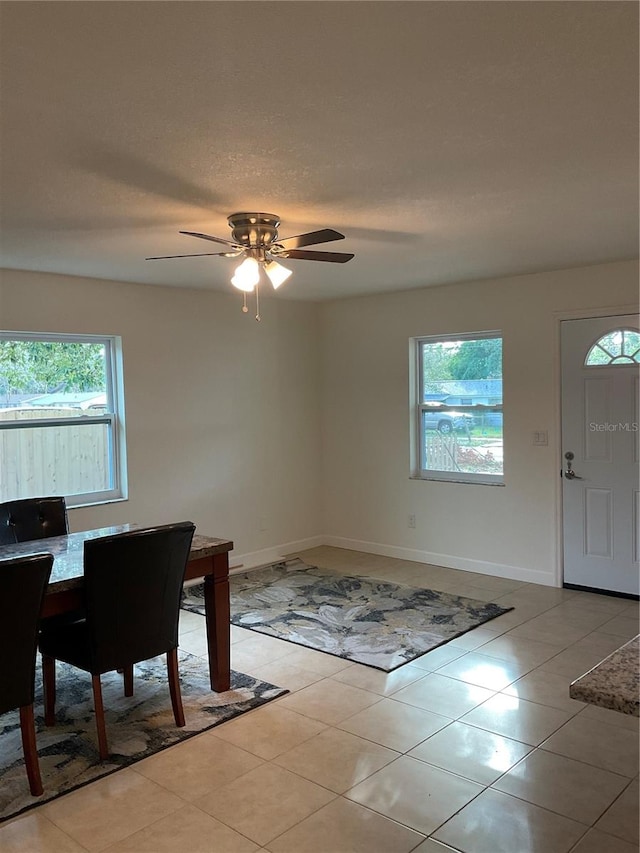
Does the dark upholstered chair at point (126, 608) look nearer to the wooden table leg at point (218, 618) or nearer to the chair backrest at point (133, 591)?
the chair backrest at point (133, 591)

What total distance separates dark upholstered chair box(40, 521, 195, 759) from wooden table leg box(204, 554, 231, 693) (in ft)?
1.04

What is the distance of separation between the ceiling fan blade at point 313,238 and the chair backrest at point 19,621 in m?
1.66

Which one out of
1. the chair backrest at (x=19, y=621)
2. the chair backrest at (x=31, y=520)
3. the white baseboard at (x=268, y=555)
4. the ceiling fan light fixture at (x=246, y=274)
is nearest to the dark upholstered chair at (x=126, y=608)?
the chair backrest at (x=19, y=621)

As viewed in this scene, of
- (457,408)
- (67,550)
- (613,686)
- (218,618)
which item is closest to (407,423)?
(457,408)

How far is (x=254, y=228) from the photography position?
10.9 ft

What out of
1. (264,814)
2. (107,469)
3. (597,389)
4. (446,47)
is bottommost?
(264,814)

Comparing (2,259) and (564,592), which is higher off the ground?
(2,259)

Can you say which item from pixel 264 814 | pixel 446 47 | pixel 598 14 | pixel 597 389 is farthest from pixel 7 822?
pixel 597 389

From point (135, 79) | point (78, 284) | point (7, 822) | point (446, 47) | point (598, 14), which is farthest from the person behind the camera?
point (78, 284)

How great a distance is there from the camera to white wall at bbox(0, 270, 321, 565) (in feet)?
16.1

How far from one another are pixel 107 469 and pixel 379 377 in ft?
8.19

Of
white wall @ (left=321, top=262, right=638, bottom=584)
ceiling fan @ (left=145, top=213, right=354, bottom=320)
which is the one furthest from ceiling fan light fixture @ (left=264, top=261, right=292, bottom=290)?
white wall @ (left=321, top=262, right=638, bottom=584)

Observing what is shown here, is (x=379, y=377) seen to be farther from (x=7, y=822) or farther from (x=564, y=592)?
(x=7, y=822)

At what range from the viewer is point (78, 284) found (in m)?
4.84
